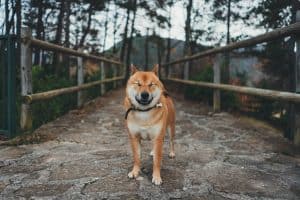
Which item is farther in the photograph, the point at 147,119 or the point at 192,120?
the point at 192,120

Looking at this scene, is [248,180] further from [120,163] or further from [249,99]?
[249,99]

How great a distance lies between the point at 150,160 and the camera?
352 centimetres

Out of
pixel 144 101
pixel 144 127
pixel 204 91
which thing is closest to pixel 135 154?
pixel 144 127

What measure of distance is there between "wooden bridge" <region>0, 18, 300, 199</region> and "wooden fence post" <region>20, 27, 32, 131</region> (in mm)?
12

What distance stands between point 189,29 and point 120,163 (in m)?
11.7

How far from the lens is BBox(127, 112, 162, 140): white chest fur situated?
9.50 feet

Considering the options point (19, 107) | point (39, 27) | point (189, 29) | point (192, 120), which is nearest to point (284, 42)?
point (192, 120)

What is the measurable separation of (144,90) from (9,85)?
2.18 metres

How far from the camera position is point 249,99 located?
6.59 meters

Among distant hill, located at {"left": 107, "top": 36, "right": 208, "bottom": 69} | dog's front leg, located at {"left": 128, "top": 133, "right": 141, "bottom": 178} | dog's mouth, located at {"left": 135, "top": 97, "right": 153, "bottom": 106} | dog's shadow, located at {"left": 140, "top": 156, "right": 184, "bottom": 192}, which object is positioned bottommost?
dog's shadow, located at {"left": 140, "top": 156, "right": 184, "bottom": 192}

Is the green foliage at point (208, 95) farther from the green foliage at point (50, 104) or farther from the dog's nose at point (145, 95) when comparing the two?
the dog's nose at point (145, 95)

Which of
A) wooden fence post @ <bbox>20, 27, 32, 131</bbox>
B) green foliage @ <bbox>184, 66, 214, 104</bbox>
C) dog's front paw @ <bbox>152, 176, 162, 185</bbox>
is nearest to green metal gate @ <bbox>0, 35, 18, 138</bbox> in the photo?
wooden fence post @ <bbox>20, 27, 32, 131</bbox>

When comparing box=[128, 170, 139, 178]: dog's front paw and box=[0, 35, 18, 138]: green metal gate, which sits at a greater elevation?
box=[0, 35, 18, 138]: green metal gate

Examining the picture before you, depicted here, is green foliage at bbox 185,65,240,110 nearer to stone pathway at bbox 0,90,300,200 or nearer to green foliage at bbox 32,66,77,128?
stone pathway at bbox 0,90,300,200
